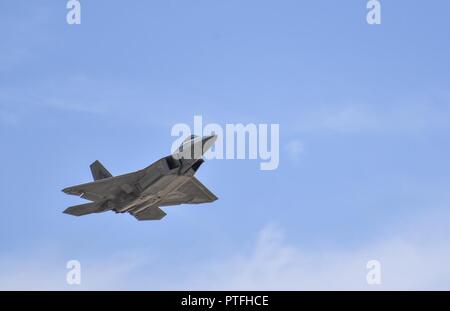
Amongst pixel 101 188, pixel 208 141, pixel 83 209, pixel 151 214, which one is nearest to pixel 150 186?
pixel 101 188

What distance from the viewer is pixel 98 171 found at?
192ft

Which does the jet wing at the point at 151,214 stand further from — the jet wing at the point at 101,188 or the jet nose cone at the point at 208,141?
the jet nose cone at the point at 208,141

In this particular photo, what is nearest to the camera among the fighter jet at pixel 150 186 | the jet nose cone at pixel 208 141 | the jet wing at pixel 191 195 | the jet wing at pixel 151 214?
the jet nose cone at pixel 208 141

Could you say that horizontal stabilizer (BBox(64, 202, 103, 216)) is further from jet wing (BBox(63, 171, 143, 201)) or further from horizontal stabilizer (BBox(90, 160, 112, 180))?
horizontal stabilizer (BBox(90, 160, 112, 180))

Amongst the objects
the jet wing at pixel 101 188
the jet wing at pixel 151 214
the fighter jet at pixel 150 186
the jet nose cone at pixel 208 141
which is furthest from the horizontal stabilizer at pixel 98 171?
the jet nose cone at pixel 208 141

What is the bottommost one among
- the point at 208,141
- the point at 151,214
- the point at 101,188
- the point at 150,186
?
the point at 151,214

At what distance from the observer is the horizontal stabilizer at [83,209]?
54688 millimetres

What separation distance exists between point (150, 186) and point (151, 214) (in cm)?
701

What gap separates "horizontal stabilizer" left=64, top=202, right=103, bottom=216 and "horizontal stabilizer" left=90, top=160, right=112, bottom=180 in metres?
4.10

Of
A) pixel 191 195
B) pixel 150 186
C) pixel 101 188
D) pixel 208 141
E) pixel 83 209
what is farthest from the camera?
pixel 191 195

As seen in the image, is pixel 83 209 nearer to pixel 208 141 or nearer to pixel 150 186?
pixel 150 186
